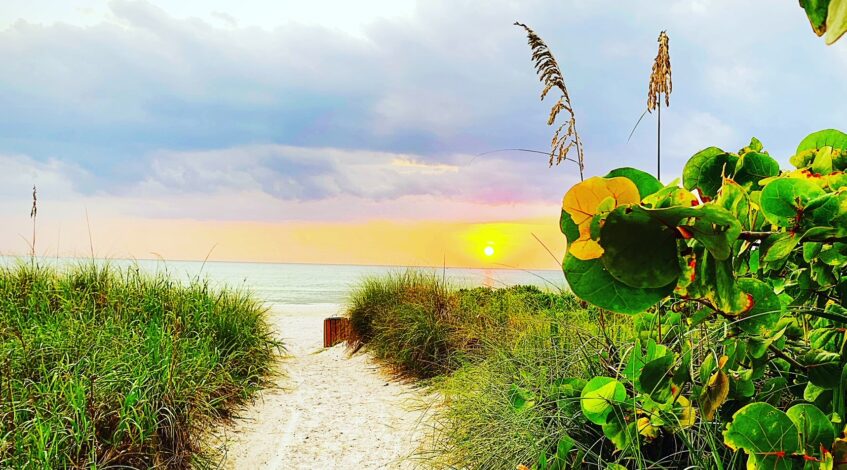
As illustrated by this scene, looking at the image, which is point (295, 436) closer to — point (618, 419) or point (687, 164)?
point (618, 419)

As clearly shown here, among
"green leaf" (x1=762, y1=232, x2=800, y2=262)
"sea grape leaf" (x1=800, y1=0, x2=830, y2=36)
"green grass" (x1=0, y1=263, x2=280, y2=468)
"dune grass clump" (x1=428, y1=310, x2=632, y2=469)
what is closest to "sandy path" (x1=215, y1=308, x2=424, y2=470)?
"green grass" (x1=0, y1=263, x2=280, y2=468)

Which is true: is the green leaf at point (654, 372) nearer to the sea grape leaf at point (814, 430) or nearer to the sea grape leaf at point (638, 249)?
the sea grape leaf at point (814, 430)

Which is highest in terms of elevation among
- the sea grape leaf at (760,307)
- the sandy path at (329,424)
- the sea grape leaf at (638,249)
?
the sea grape leaf at (638,249)

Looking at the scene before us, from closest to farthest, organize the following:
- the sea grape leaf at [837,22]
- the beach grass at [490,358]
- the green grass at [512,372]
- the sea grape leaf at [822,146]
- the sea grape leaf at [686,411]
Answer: the sea grape leaf at [837,22] < the sea grape leaf at [822,146] < the sea grape leaf at [686,411] < the green grass at [512,372] < the beach grass at [490,358]

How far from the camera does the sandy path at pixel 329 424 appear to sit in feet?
12.9

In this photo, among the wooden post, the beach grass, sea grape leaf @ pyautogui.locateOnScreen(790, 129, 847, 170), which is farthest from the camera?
the wooden post

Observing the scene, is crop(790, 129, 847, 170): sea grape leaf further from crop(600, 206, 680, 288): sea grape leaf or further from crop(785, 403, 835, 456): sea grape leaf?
crop(600, 206, 680, 288): sea grape leaf

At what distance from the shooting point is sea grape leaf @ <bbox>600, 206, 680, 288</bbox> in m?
0.60

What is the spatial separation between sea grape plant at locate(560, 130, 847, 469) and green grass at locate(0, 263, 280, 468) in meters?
2.70

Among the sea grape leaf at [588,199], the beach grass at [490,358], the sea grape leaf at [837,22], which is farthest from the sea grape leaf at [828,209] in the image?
the beach grass at [490,358]

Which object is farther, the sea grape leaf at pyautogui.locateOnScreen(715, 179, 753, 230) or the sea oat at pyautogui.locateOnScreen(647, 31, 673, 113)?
the sea oat at pyautogui.locateOnScreen(647, 31, 673, 113)

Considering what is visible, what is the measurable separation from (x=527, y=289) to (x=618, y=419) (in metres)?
6.64

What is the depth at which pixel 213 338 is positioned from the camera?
518cm

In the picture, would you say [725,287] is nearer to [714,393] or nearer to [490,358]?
[714,393]
